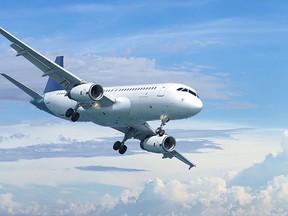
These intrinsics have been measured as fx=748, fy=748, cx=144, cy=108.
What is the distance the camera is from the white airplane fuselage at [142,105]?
278 ft

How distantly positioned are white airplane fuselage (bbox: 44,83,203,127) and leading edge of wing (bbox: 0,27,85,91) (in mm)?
1924

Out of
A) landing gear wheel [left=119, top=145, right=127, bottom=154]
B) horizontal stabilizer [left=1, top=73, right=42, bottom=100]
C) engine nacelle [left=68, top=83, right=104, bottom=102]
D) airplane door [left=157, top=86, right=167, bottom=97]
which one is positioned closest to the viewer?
airplane door [left=157, top=86, right=167, bottom=97]

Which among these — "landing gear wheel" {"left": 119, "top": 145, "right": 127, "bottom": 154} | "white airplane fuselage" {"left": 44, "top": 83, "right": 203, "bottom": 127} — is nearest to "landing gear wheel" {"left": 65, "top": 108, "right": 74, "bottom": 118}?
"white airplane fuselage" {"left": 44, "top": 83, "right": 203, "bottom": 127}

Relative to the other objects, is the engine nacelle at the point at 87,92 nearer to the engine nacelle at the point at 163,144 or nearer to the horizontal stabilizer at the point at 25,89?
the horizontal stabilizer at the point at 25,89

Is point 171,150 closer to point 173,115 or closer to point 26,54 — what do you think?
point 173,115

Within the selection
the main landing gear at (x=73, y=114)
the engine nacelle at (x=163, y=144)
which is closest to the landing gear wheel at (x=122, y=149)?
the engine nacelle at (x=163, y=144)

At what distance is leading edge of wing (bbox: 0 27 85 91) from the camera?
8950cm

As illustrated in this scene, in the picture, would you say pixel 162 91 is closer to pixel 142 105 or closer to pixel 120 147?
pixel 142 105

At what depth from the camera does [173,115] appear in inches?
3366

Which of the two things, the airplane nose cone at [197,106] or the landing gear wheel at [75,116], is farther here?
the landing gear wheel at [75,116]

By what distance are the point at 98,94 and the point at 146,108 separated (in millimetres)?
6245

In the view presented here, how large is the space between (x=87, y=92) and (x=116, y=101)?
4266 millimetres

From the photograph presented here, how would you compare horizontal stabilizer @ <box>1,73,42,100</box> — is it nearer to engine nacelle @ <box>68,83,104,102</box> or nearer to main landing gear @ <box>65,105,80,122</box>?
main landing gear @ <box>65,105,80,122</box>

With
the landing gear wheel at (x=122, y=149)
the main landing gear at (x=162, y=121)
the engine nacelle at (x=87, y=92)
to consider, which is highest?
the engine nacelle at (x=87, y=92)
